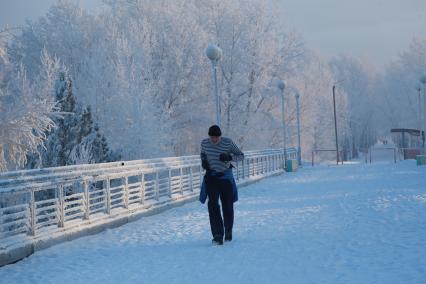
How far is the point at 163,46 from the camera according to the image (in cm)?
3806

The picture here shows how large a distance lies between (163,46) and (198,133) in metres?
6.17

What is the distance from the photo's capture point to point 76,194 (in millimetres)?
9672

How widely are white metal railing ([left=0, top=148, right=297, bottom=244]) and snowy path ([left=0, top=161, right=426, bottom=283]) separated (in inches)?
17.4

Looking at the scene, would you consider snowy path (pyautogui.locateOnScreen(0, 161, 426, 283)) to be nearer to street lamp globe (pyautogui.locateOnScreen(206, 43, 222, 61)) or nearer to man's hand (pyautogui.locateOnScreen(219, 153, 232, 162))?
man's hand (pyautogui.locateOnScreen(219, 153, 232, 162))

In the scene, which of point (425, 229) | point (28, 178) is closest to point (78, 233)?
point (28, 178)

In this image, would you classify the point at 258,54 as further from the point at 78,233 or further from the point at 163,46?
the point at 78,233

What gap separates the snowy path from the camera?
246 inches

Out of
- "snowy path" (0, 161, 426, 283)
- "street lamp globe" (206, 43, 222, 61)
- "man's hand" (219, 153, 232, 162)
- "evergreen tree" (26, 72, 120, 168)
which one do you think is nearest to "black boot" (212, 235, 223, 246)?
"snowy path" (0, 161, 426, 283)

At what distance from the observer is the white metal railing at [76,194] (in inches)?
317

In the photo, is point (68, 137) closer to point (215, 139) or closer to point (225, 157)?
point (215, 139)

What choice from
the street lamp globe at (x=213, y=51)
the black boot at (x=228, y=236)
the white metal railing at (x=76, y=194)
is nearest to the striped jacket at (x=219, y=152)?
the black boot at (x=228, y=236)

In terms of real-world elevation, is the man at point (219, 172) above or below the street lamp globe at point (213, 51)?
below

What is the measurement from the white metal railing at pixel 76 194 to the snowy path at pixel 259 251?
0.44 metres

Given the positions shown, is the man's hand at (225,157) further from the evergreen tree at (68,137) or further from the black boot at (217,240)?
the evergreen tree at (68,137)
